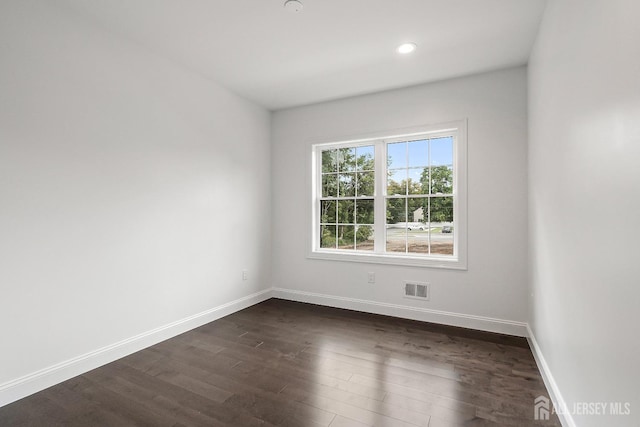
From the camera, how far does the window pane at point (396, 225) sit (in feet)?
12.7

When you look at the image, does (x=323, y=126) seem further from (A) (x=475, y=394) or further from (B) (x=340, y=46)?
(A) (x=475, y=394)

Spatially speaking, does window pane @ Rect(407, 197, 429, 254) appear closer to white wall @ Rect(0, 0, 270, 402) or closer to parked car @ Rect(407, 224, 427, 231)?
parked car @ Rect(407, 224, 427, 231)

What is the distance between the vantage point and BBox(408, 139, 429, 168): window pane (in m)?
3.76

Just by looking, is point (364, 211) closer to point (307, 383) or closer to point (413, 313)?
point (413, 313)

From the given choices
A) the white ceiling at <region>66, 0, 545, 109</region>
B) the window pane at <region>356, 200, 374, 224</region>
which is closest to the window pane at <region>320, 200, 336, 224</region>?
the window pane at <region>356, 200, 374, 224</region>

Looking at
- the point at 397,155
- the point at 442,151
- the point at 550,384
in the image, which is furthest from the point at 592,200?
the point at 397,155

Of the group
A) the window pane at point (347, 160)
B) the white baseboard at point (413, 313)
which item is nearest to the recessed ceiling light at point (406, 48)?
the window pane at point (347, 160)

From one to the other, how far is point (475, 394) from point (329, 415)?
1034mm

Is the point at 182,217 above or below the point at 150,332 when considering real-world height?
above

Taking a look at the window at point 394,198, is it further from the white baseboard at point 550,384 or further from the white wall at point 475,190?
the white baseboard at point 550,384

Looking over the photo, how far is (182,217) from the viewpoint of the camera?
331 centimetres

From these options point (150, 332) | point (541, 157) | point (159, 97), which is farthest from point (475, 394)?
point (159, 97)

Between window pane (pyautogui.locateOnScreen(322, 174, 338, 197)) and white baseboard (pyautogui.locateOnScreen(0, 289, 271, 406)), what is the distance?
199cm

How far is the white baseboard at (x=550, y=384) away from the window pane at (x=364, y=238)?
1901mm
